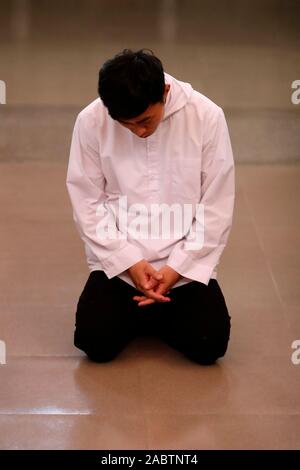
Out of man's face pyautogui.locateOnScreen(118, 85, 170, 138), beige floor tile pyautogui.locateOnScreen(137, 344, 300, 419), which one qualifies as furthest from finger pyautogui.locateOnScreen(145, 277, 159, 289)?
man's face pyautogui.locateOnScreen(118, 85, 170, 138)

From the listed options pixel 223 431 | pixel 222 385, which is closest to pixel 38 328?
pixel 222 385

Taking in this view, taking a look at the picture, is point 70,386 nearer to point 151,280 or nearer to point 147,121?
point 151,280

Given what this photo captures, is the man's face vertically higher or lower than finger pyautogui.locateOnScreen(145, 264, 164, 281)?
higher

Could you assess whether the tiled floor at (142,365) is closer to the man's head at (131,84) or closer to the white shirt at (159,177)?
the white shirt at (159,177)

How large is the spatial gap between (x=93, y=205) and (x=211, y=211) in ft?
0.98

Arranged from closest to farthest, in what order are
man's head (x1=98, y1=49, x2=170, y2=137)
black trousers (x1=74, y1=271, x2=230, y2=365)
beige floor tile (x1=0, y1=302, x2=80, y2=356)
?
A: man's head (x1=98, y1=49, x2=170, y2=137) < black trousers (x1=74, y1=271, x2=230, y2=365) < beige floor tile (x1=0, y1=302, x2=80, y2=356)

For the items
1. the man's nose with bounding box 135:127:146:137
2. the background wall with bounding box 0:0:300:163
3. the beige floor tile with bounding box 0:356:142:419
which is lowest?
the beige floor tile with bounding box 0:356:142:419

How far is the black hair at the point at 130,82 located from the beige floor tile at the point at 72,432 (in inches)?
28.0

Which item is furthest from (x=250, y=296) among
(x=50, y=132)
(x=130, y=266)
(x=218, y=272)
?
(x=50, y=132)

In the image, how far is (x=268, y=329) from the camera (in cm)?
271

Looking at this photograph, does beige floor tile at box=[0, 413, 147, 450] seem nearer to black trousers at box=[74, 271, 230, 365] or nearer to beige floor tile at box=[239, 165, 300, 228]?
black trousers at box=[74, 271, 230, 365]

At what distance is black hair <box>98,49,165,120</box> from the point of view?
2.13 m

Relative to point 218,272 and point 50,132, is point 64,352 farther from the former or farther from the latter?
point 50,132

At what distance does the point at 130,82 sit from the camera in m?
2.13
